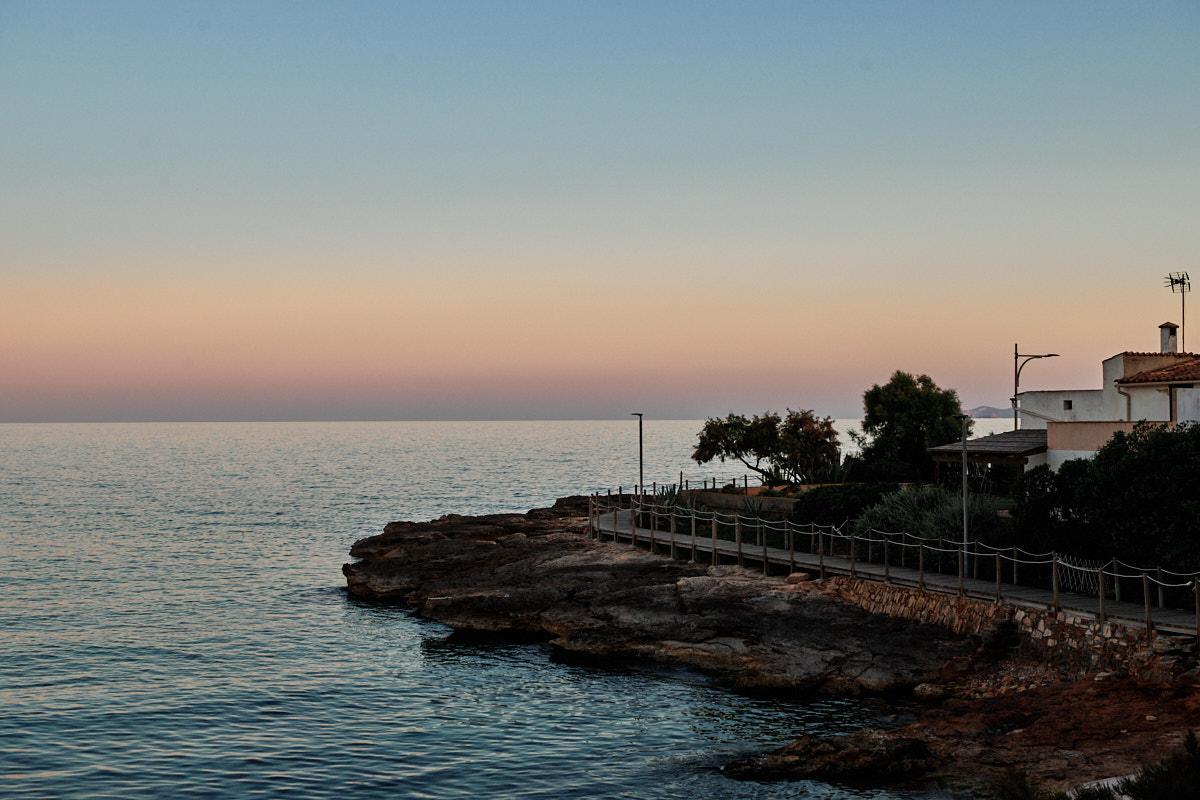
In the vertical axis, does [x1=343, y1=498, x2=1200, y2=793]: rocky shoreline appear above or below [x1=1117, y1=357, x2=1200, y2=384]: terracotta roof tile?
below

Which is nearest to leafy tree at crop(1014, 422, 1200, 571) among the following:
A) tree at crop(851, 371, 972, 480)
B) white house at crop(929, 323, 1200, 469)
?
white house at crop(929, 323, 1200, 469)

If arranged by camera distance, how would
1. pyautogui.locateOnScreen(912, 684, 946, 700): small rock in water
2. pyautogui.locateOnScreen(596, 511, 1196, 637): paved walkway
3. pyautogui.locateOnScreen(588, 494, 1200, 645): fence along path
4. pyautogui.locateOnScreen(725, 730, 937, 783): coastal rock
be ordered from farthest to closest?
pyautogui.locateOnScreen(912, 684, 946, 700): small rock in water < pyautogui.locateOnScreen(588, 494, 1200, 645): fence along path < pyautogui.locateOnScreen(596, 511, 1196, 637): paved walkway < pyautogui.locateOnScreen(725, 730, 937, 783): coastal rock

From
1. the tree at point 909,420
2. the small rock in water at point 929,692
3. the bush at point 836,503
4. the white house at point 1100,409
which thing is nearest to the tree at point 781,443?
the tree at point 909,420

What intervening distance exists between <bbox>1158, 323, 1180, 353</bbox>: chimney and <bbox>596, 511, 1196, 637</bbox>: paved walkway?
24.9 meters

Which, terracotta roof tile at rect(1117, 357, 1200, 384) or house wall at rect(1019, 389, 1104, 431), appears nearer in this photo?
terracotta roof tile at rect(1117, 357, 1200, 384)

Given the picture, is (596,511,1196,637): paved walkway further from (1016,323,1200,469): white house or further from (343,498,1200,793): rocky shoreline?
(1016,323,1200,469): white house

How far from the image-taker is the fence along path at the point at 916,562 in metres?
27.7

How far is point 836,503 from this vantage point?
44.9m

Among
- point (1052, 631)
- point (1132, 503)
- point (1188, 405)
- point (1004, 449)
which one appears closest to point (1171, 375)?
point (1188, 405)

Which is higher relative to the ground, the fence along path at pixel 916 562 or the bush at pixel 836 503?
the bush at pixel 836 503

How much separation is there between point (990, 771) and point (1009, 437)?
33.2 meters

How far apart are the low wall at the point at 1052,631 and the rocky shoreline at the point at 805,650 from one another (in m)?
0.41

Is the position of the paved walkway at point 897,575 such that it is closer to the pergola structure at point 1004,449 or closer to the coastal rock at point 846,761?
the coastal rock at point 846,761

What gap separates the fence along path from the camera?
27656 mm
